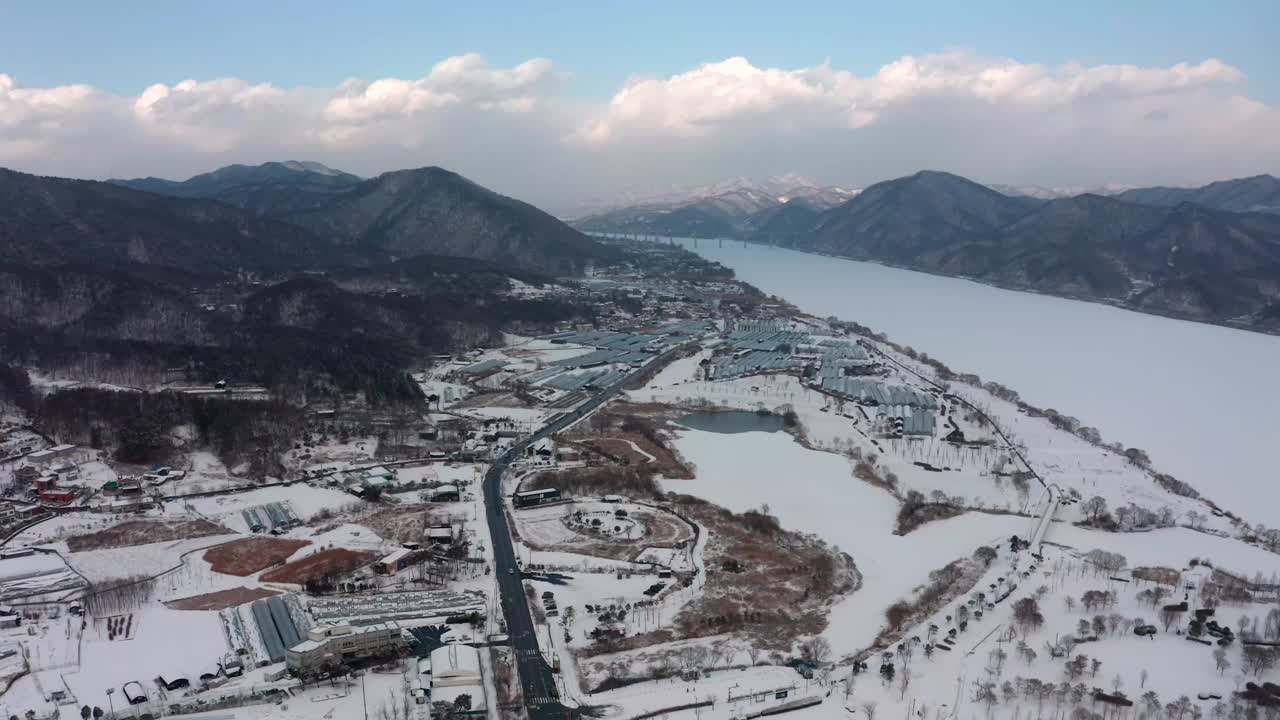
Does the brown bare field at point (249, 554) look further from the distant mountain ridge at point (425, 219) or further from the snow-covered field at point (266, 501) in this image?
the distant mountain ridge at point (425, 219)

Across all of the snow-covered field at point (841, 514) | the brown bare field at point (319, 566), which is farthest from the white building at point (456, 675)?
the snow-covered field at point (841, 514)

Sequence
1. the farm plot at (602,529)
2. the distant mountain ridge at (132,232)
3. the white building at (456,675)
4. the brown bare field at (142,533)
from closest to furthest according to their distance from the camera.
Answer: the white building at (456,675)
the brown bare field at (142,533)
the farm plot at (602,529)
the distant mountain ridge at (132,232)

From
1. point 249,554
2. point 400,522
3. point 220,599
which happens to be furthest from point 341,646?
point 400,522

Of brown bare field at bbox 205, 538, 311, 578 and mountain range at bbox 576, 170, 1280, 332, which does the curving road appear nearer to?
brown bare field at bbox 205, 538, 311, 578

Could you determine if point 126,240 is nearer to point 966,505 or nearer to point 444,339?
point 444,339

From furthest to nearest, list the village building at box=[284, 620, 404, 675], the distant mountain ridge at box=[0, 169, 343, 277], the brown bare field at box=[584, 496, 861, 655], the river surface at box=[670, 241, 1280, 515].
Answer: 1. the distant mountain ridge at box=[0, 169, 343, 277]
2. the river surface at box=[670, 241, 1280, 515]
3. the brown bare field at box=[584, 496, 861, 655]
4. the village building at box=[284, 620, 404, 675]

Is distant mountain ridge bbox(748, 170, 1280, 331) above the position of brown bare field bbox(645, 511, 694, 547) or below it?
above

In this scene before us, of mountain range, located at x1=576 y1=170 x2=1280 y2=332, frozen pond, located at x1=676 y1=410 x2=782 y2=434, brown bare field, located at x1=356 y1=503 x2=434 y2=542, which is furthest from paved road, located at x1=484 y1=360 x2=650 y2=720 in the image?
mountain range, located at x1=576 y1=170 x2=1280 y2=332
